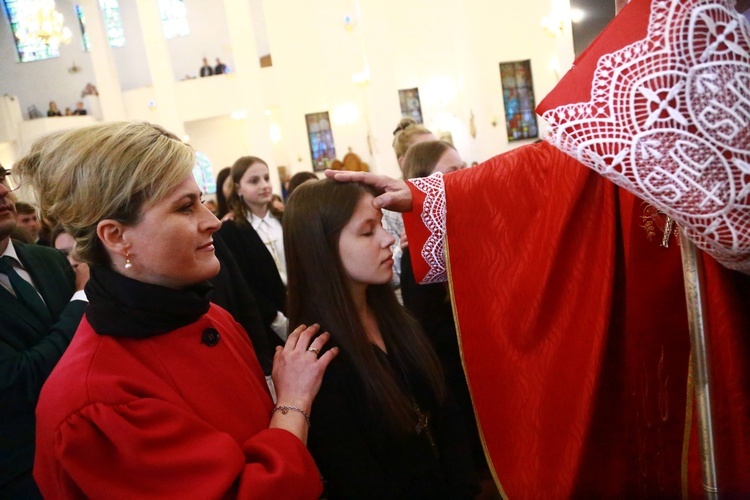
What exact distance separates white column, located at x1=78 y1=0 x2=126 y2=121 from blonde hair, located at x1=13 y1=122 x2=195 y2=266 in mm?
17720

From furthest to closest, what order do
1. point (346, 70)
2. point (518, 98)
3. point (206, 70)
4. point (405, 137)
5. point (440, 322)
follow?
1. point (206, 70)
2. point (346, 70)
3. point (518, 98)
4. point (405, 137)
5. point (440, 322)

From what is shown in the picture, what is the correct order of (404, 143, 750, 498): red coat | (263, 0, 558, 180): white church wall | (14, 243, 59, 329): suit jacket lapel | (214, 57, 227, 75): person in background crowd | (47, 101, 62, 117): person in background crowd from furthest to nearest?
1. (214, 57, 227, 75): person in background crowd
2. (47, 101, 62, 117): person in background crowd
3. (263, 0, 558, 180): white church wall
4. (14, 243, 59, 329): suit jacket lapel
5. (404, 143, 750, 498): red coat

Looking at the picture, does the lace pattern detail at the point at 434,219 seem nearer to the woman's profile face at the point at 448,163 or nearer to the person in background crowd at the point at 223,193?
the woman's profile face at the point at 448,163

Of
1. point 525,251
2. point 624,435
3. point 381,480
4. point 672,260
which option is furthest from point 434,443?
point 672,260

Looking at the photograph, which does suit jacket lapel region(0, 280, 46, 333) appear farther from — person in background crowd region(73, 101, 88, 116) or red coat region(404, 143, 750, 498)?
person in background crowd region(73, 101, 88, 116)

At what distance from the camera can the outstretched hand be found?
1.65 meters

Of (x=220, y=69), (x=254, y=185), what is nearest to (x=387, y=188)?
(x=254, y=185)

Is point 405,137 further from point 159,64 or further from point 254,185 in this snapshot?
point 159,64

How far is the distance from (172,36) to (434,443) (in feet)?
74.8

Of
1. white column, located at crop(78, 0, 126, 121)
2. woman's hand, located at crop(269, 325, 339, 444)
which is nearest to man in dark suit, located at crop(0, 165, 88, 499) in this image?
woman's hand, located at crop(269, 325, 339, 444)

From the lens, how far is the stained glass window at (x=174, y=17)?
2105 centimetres

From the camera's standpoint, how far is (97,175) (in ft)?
4.11

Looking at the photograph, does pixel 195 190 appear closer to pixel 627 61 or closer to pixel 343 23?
pixel 627 61

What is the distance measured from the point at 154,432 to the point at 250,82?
15776 mm
